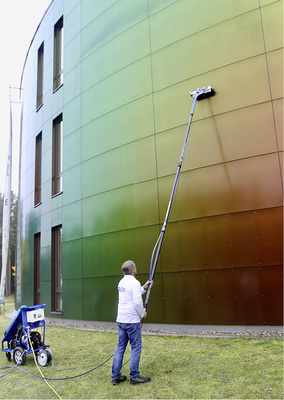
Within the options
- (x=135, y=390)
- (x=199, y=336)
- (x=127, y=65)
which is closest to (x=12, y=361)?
(x=135, y=390)

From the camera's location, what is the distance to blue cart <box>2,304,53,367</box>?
604 cm

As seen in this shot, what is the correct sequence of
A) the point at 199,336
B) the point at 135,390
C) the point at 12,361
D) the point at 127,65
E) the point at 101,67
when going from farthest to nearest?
the point at 101,67 → the point at 127,65 → the point at 199,336 → the point at 12,361 → the point at 135,390

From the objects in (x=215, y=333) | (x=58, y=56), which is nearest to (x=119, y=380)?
(x=215, y=333)

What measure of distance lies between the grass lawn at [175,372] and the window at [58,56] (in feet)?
34.9

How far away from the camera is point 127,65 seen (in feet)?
33.2

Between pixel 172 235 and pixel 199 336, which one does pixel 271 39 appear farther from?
pixel 199 336

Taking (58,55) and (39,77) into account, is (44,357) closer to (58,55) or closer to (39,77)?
(58,55)

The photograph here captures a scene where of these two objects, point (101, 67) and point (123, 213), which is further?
point (101, 67)

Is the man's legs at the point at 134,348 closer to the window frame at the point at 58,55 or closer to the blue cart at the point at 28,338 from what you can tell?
the blue cart at the point at 28,338

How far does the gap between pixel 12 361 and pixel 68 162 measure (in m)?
6.93

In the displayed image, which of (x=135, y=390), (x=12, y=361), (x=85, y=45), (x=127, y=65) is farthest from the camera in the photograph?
(x=85, y=45)

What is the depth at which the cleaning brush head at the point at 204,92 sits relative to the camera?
26.3 feet

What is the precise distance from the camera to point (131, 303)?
4895 millimetres

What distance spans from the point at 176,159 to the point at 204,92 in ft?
5.69
